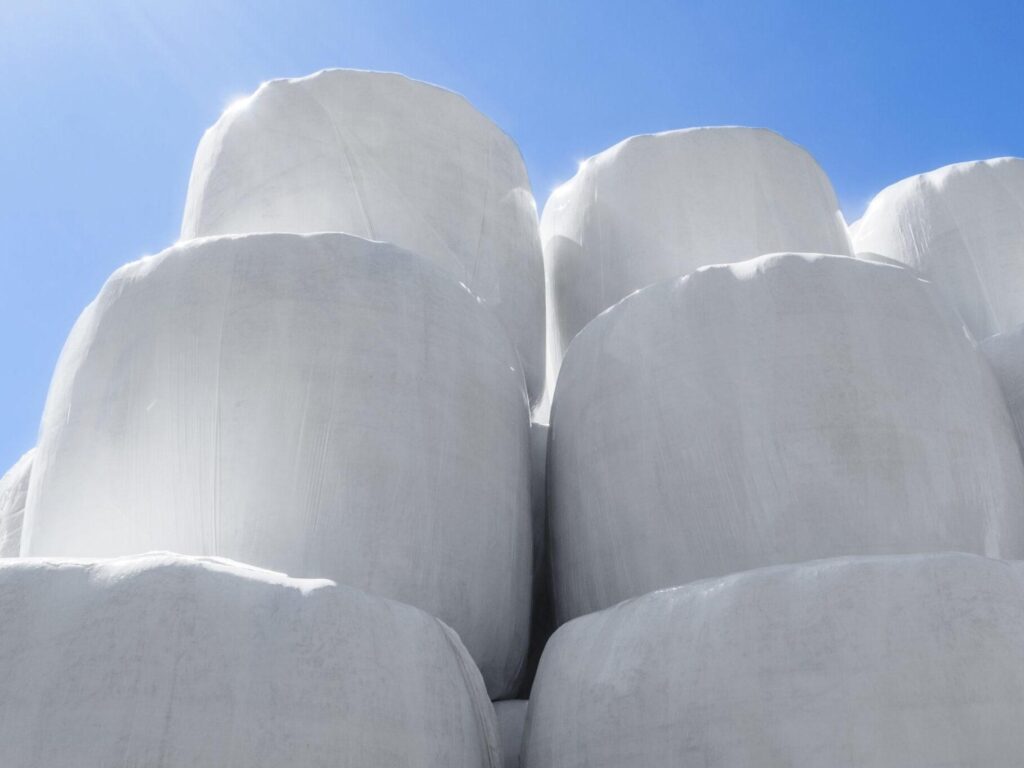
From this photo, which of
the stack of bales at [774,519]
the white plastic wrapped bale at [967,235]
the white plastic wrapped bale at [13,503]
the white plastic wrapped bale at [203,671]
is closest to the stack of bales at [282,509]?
the white plastic wrapped bale at [203,671]

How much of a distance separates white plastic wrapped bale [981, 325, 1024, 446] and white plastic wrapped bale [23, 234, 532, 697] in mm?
718

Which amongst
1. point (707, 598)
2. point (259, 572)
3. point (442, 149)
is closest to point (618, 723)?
point (707, 598)

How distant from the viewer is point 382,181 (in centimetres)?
202

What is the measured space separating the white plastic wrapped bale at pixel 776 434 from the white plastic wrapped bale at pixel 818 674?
0.24 m

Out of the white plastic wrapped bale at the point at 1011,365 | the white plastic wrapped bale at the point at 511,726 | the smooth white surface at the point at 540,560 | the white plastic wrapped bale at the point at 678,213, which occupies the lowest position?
the white plastic wrapped bale at the point at 511,726

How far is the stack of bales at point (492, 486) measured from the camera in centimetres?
108

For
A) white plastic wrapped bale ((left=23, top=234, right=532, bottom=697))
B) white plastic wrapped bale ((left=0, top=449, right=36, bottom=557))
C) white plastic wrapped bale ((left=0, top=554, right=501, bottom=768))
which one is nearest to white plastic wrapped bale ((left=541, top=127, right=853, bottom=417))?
white plastic wrapped bale ((left=23, top=234, right=532, bottom=697))

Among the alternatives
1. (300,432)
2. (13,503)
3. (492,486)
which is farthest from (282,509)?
(13,503)

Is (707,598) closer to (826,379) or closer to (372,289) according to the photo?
(826,379)

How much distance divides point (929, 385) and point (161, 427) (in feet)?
3.03

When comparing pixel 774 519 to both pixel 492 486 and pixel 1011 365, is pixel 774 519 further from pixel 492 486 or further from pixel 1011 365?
pixel 1011 365

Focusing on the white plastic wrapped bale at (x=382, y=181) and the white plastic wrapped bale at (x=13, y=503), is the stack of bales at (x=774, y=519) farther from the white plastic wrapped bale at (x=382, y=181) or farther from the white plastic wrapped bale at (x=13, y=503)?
the white plastic wrapped bale at (x=13, y=503)

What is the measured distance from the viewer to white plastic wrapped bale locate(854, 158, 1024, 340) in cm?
222

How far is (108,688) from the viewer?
103 centimetres
